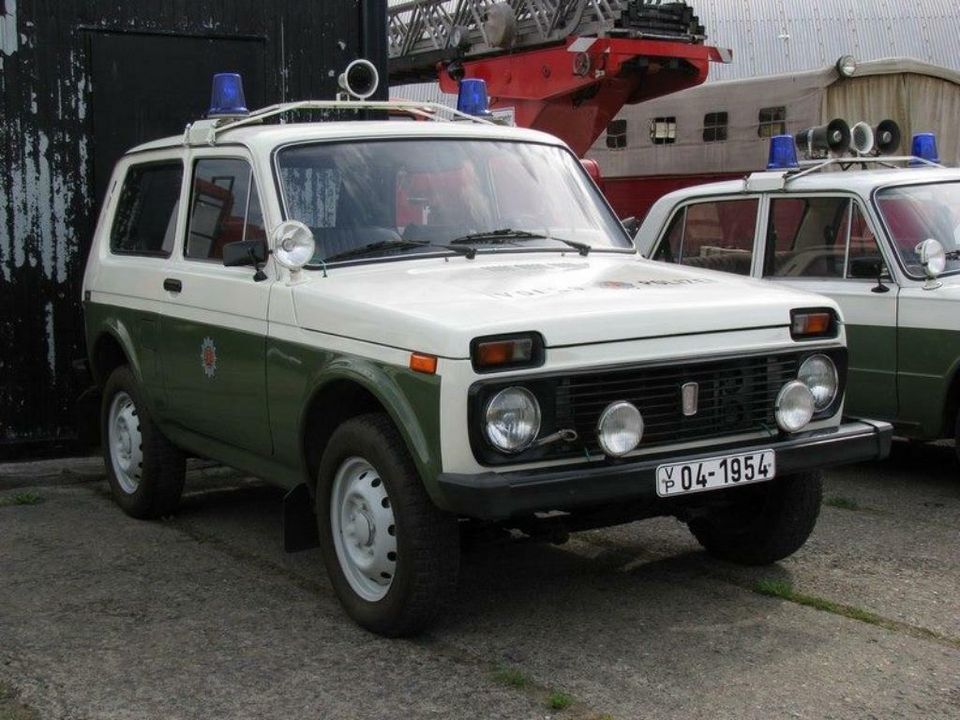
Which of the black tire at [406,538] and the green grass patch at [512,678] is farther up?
the black tire at [406,538]

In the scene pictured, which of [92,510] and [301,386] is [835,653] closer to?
[301,386]

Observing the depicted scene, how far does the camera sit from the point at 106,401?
7090 mm

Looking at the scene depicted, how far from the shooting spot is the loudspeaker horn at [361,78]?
22.9ft

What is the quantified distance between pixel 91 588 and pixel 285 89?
16.2 feet

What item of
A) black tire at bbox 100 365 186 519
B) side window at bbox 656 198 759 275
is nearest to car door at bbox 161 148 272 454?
black tire at bbox 100 365 186 519

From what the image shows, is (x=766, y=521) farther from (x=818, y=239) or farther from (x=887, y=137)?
(x=887, y=137)

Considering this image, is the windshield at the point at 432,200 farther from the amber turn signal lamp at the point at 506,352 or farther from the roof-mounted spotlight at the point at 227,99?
the amber turn signal lamp at the point at 506,352

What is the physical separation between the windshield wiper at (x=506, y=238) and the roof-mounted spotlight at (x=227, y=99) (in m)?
1.53

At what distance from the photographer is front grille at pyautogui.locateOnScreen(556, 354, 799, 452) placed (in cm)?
452

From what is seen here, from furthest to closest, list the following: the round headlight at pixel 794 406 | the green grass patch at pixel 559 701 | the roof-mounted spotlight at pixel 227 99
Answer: the roof-mounted spotlight at pixel 227 99 → the round headlight at pixel 794 406 → the green grass patch at pixel 559 701

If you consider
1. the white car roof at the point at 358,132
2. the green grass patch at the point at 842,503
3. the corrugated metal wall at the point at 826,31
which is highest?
the corrugated metal wall at the point at 826,31

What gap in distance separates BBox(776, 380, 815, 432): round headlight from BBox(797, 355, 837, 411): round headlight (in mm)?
123

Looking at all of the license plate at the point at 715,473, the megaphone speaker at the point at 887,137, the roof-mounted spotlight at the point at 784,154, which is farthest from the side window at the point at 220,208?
the megaphone speaker at the point at 887,137

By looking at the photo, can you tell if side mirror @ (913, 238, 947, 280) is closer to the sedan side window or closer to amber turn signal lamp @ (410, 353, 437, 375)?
the sedan side window
